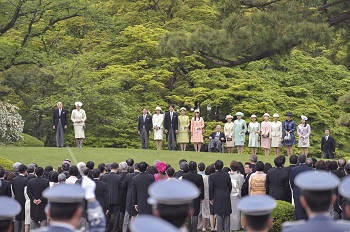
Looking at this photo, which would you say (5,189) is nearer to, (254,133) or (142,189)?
(142,189)

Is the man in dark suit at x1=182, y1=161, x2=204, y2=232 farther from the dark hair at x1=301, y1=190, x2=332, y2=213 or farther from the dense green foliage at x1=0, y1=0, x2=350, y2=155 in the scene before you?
the dense green foliage at x1=0, y1=0, x2=350, y2=155

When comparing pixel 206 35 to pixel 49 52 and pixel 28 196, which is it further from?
pixel 49 52

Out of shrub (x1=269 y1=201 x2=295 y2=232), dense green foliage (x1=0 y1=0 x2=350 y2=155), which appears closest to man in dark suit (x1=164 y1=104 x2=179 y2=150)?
dense green foliage (x1=0 y1=0 x2=350 y2=155)

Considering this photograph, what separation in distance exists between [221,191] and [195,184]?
573mm

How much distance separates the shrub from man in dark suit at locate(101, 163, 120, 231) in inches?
138

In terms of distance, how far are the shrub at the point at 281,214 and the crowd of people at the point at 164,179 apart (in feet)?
0.57

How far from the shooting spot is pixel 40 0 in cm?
3541

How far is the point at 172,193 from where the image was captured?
5.22 meters

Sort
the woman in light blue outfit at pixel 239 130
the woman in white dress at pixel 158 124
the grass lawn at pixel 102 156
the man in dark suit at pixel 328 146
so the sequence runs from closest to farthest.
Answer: the grass lawn at pixel 102 156 → the woman in light blue outfit at pixel 239 130 → the woman in white dress at pixel 158 124 → the man in dark suit at pixel 328 146

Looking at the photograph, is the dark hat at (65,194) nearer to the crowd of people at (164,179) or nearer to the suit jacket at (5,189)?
the crowd of people at (164,179)

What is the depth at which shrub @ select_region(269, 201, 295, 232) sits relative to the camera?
14578 millimetres

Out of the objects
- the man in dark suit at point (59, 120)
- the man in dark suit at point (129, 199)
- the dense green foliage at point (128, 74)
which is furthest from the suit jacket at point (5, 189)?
the dense green foliage at point (128, 74)

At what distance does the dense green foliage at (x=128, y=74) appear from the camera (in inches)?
1323

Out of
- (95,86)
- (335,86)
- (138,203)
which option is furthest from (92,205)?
(335,86)
